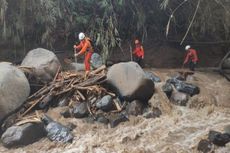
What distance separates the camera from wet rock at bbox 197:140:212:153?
736 cm

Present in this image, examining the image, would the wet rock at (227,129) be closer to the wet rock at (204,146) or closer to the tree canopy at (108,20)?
the wet rock at (204,146)

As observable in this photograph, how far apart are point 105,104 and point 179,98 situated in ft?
6.18

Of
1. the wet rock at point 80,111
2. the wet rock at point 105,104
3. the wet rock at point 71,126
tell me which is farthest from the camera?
the wet rock at point 105,104

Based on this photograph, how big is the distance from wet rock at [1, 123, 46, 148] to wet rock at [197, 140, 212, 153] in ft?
10.6

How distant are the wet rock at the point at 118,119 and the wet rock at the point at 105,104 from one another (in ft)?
1.05

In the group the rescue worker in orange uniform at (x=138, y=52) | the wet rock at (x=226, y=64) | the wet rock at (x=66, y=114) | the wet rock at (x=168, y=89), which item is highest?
the rescue worker in orange uniform at (x=138, y=52)

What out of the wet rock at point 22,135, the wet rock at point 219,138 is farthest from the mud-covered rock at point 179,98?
the wet rock at point 22,135

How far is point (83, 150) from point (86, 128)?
83cm

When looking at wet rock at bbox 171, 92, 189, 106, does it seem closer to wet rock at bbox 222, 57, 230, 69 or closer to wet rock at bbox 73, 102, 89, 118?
wet rock at bbox 73, 102, 89, 118

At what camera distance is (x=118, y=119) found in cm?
855

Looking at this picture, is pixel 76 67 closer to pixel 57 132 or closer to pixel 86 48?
pixel 86 48

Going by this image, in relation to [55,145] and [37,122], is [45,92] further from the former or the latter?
[55,145]

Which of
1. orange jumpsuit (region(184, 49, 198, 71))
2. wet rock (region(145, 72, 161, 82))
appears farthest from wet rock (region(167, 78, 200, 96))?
orange jumpsuit (region(184, 49, 198, 71))

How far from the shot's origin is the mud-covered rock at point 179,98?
9.34 meters
